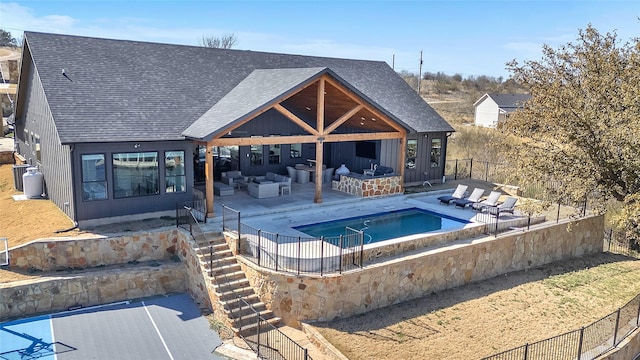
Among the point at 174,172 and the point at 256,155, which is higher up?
the point at 256,155

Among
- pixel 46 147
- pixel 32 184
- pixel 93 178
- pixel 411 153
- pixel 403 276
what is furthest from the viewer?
pixel 411 153

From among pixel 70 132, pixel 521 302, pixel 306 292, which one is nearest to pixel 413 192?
pixel 521 302

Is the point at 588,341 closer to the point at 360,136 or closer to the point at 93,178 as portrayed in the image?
the point at 360,136

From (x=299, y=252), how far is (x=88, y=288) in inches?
241

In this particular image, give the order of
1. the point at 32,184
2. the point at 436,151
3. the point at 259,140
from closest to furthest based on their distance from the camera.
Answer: the point at 259,140, the point at 32,184, the point at 436,151

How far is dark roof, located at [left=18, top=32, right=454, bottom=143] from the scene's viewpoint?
15.8 m

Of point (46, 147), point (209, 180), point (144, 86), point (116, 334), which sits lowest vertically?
point (116, 334)

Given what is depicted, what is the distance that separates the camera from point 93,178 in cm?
1523

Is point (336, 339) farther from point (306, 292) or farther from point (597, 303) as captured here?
point (597, 303)

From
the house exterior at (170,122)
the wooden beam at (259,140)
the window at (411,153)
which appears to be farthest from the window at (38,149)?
the window at (411,153)

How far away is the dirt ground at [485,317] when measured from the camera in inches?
452

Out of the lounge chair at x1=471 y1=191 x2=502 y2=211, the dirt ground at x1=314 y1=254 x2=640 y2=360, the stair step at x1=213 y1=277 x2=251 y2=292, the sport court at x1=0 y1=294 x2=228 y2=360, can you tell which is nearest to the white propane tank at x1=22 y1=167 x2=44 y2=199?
the sport court at x1=0 y1=294 x2=228 y2=360

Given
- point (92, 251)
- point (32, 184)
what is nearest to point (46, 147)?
point (32, 184)

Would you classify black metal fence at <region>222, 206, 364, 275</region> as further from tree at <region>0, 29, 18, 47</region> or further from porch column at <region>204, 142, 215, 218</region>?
tree at <region>0, 29, 18, 47</region>
